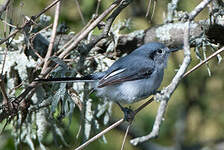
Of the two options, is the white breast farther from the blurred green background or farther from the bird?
the blurred green background

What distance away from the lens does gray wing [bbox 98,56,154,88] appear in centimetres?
231

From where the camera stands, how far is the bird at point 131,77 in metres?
2.32

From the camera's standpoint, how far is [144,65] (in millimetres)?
2545

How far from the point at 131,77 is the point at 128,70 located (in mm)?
56

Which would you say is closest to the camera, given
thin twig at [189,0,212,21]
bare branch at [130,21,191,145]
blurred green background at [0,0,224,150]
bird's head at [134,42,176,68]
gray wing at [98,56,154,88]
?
bare branch at [130,21,191,145]

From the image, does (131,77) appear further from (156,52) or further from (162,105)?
(162,105)

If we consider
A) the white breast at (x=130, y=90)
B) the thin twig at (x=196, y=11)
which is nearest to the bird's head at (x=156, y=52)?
the white breast at (x=130, y=90)

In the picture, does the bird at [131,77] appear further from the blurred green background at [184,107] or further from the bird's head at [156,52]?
the blurred green background at [184,107]

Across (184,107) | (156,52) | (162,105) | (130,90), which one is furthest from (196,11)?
(184,107)

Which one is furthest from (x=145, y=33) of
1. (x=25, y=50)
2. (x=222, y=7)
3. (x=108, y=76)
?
(x=25, y=50)

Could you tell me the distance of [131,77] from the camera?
2.45 meters

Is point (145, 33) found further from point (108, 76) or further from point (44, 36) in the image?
point (44, 36)

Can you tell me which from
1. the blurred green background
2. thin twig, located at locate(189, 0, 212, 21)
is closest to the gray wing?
the blurred green background

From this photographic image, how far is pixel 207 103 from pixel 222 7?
1.48 m
